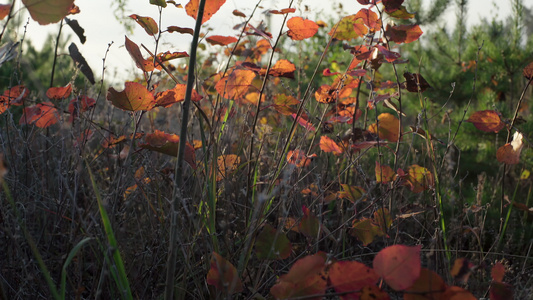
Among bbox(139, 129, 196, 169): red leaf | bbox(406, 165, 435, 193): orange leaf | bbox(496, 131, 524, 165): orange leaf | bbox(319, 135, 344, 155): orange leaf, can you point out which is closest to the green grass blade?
bbox(139, 129, 196, 169): red leaf

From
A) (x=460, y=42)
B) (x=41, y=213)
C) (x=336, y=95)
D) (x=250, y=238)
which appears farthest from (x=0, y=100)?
(x=460, y=42)

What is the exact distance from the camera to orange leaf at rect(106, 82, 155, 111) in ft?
3.20

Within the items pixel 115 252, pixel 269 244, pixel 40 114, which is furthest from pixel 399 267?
pixel 40 114

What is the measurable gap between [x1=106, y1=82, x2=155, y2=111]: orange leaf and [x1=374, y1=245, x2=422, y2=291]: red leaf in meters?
0.60

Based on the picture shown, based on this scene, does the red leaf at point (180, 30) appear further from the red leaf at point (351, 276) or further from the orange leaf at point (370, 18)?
the red leaf at point (351, 276)

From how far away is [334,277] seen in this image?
0.69m

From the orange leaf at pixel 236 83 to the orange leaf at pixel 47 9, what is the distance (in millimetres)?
475

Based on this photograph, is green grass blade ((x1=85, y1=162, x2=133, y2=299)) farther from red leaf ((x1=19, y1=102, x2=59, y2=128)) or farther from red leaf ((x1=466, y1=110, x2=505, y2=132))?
red leaf ((x1=466, y1=110, x2=505, y2=132))

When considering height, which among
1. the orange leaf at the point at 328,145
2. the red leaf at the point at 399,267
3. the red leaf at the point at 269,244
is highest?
the orange leaf at the point at 328,145

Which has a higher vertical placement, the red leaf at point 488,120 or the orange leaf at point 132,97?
the orange leaf at point 132,97

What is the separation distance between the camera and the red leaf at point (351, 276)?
0.68m

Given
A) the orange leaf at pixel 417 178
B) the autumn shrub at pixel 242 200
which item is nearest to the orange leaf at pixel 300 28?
the autumn shrub at pixel 242 200

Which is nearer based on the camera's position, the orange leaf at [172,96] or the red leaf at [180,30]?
the orange leaf at [172,96]

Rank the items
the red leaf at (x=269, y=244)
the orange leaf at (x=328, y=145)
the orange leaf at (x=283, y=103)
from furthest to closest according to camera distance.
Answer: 1. the orange leaf at (x=328, y=145)
2. the orange leaf at (x=283, y=103)
3. the red leaf at (x=269, y=244)
